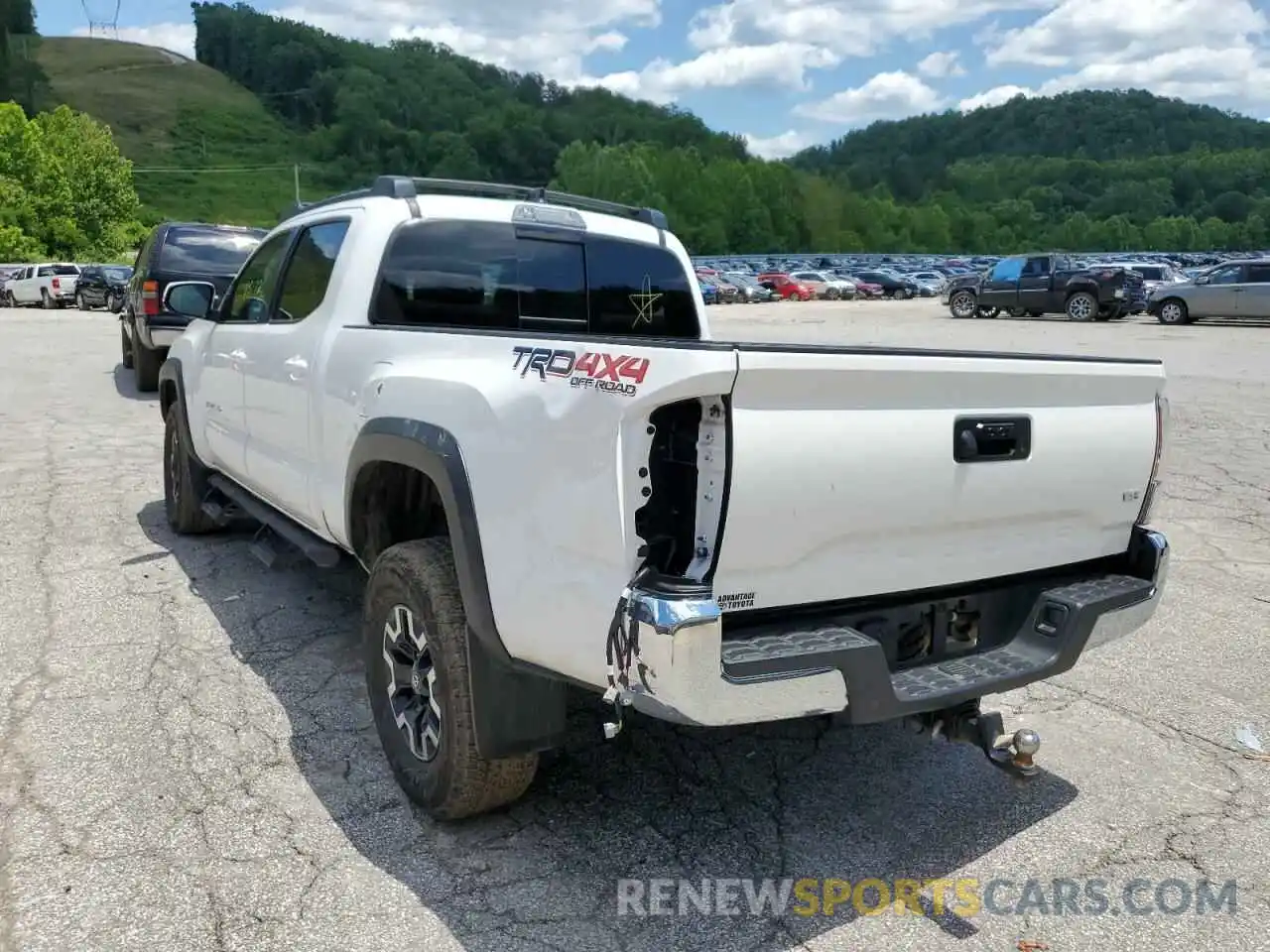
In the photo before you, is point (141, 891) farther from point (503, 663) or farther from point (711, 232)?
point (711, 232)

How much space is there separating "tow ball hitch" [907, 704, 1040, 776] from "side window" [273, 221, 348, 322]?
2.80 meters

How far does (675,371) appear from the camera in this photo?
2438mm

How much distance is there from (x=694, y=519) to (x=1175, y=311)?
2878 cm

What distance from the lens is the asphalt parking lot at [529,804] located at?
286 centimetres

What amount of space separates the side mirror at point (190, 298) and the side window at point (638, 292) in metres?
2.31

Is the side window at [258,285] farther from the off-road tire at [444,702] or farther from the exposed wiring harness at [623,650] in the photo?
the exposed wiring harness at [623,650]

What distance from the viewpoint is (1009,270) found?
3094 cm

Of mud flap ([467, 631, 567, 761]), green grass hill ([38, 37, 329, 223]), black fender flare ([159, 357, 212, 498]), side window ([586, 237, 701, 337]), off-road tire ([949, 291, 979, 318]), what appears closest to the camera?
mud flap ([467, 631, 567, 761])

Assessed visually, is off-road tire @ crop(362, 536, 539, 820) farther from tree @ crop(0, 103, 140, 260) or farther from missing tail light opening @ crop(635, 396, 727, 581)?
tree @ crop(0, 103, 140, 260)

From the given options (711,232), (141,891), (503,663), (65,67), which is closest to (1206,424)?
(503,663)

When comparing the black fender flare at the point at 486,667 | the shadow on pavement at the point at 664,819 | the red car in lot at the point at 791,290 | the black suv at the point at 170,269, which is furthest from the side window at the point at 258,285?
the red car in lot at the point at 791,290

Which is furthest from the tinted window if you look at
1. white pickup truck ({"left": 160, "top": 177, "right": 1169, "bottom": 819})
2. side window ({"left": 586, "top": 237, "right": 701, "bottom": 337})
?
white pickup truck ({"left": 160, "top": 177, "right": 1169, "bottom": 819})

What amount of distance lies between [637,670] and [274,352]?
281 cm

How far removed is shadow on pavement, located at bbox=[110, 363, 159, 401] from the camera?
12.9 meters
